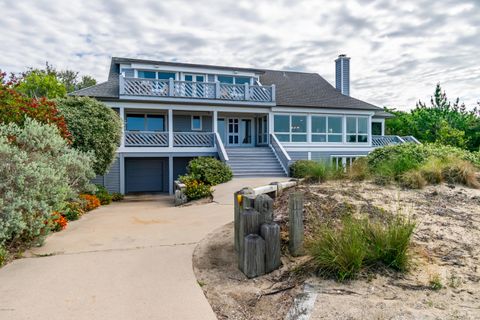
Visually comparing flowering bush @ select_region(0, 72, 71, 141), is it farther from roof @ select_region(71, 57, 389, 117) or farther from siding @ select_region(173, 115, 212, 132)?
siding @ select_region(173, 115, 212, 132)

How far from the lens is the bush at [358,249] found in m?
3.53

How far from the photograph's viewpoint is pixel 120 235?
20.9 feet

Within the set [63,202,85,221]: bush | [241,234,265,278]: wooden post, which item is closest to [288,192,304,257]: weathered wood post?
[241,234,265,278]: wooden post

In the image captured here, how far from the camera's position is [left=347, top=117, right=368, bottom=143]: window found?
22969 mm

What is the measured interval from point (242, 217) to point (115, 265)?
1.93 meters

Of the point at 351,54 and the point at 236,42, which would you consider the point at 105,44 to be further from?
→ the point at 351,54

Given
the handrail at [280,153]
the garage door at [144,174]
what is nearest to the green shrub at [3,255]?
the handrail at [280,153]

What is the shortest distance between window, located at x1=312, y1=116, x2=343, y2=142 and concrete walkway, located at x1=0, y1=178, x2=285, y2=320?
16468 millimetres

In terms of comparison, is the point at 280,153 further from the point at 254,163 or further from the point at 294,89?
the point at 294,89

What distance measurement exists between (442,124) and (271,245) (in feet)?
88.6

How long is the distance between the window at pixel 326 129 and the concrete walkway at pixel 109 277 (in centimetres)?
1647

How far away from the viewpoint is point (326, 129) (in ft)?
73.2

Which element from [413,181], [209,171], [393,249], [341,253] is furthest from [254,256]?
[209,171]

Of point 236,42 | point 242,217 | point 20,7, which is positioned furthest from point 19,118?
point 236,42
